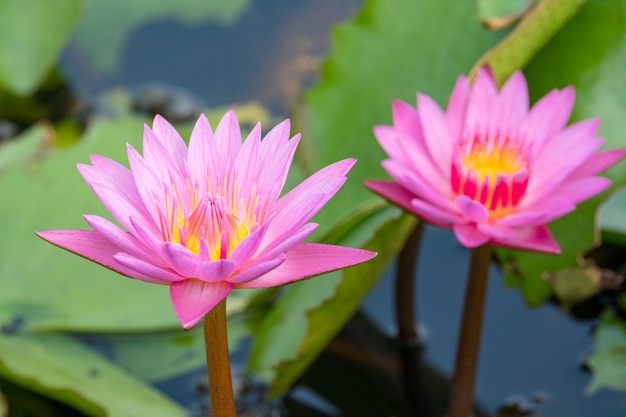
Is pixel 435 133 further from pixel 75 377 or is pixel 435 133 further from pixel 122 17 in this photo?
pixel 122 17

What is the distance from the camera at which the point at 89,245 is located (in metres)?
0.78

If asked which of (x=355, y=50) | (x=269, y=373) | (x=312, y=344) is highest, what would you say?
(x=355, y=50)

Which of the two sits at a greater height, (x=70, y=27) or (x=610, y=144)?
(x=610, y=144)

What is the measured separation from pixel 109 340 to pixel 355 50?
2.16 ft

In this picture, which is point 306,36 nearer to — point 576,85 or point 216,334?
point 576,85

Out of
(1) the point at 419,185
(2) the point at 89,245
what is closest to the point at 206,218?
(2) the point at 89,245

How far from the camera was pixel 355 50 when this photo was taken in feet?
4.93

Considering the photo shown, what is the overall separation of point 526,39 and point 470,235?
0.39m

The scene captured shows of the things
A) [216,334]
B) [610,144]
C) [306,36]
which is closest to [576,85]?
[610,144]

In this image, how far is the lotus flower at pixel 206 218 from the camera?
0.73 m

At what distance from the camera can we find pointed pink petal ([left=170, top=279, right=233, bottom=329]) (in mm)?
713

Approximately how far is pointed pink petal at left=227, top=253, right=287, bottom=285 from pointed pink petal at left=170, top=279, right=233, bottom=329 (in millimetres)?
11

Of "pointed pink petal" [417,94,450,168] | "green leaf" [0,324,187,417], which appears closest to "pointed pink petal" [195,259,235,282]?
"pointed pink petal" [417,94,450,168]

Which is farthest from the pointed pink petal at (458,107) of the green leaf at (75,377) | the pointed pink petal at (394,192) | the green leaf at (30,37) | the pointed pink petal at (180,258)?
the green leaf at (30,37)
